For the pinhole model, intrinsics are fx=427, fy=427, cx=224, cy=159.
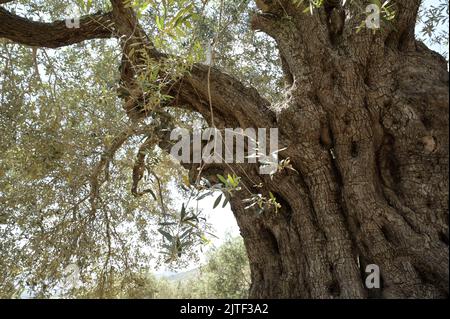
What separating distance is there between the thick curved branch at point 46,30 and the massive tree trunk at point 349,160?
1.55 m

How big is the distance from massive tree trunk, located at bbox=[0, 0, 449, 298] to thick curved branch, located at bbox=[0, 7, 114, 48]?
5.09 ft

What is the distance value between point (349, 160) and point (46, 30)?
3.79 meters

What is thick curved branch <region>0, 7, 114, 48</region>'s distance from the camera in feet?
16.3

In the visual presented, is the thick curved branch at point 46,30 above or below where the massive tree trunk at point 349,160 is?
above

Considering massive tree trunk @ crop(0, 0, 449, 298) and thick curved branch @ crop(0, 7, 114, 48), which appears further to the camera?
thick curved branch @ crop(0, 7, 114, 48)

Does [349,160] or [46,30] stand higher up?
[46,30]

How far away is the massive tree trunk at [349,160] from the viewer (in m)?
3.45

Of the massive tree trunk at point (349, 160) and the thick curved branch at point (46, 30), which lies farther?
the thick curved branch at point (46, 30)

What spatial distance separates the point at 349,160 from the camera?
385 cm

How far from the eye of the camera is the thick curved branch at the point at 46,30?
498 cm

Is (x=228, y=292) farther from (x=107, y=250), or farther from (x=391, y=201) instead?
(x=391, y=201)

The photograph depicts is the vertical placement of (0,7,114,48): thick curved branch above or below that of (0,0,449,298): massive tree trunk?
above
